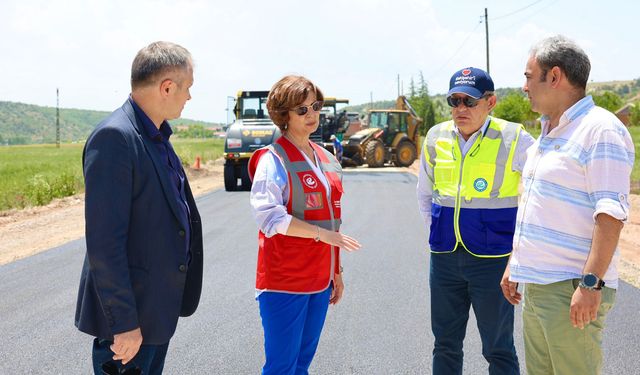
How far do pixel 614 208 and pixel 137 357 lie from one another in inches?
73.2

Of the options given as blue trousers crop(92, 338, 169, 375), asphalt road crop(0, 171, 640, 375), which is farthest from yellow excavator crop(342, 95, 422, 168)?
blue trousers crop(92, 338, 169, 375)

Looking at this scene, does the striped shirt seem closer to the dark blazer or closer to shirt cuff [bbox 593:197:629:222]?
shirt cuff [bbox 593:197:629:222]

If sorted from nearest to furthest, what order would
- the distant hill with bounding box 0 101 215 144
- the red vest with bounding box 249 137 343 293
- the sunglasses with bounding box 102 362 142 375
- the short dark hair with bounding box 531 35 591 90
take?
1. the sunglasses with bounding box 102 362 142 375
2. the short dark hair with bounding box 531 35 591 90
3. the red vest with bounding box 249 137 343 293
4. the distant hill with bounding box 0 101 215 144

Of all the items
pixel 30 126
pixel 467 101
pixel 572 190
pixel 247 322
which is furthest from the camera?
pixel 30 126

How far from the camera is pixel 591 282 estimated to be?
2.43 meters

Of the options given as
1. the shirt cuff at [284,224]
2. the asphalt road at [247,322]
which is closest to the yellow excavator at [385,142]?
the asphalt road at [247,322]

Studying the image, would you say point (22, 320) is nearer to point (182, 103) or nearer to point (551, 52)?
point (182, 103)

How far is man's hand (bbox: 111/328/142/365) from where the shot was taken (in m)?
2.18

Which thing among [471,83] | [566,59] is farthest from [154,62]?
[471,83]

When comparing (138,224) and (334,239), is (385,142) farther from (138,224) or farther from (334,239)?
(138,224)

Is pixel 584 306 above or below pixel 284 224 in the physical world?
below

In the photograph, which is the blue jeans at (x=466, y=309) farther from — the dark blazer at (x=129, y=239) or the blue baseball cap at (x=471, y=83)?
the dark blazer at (x=129, y=239)

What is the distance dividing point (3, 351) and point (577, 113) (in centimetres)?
410

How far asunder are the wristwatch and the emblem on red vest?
1.20 m
